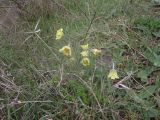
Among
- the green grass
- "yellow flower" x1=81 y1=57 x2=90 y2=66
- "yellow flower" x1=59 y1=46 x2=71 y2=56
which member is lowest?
the green grass

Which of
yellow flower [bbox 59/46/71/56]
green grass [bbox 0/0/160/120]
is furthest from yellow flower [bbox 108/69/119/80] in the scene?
yellow flower [bbox 59/46/71/56]

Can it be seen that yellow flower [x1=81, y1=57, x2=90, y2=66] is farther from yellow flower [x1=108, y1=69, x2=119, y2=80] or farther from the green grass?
yellow flower [x1=108, y1=69, x2=119, y2=80]

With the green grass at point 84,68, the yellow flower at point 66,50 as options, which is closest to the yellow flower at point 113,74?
the green grass at point 84,68

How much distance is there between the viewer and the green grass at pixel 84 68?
6.70 ft

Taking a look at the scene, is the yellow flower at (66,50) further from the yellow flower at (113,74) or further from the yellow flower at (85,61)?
the yellow flower at (113,74)

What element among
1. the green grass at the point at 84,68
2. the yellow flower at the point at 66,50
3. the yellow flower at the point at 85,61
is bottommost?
the green grass at the point at 84,68

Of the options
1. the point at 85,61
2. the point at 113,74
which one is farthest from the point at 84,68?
the point at 113,74

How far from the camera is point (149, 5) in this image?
298 centimetres

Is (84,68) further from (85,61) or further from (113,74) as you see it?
(113,74)

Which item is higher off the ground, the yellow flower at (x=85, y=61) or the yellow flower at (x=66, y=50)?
the yellow flower at (x=66, y=50)

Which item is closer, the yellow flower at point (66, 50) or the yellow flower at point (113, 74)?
the yellow flower at point (113, 74)

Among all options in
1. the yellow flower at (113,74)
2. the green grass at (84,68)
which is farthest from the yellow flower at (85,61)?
the yellow flower at (113,74)

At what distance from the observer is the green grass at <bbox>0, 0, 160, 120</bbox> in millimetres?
2043

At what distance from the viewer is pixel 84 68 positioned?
7.32 feet
